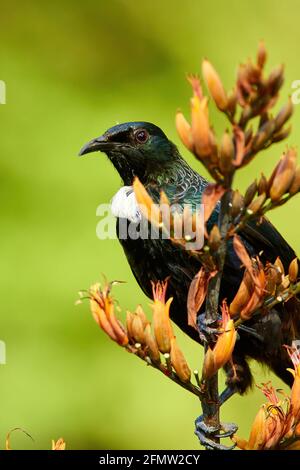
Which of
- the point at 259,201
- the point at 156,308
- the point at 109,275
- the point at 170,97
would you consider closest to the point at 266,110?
the point at 259,201

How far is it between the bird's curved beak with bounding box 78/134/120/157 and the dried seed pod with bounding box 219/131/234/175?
128 centimetres

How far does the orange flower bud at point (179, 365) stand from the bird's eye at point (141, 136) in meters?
1.26

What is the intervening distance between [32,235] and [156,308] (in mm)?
2205

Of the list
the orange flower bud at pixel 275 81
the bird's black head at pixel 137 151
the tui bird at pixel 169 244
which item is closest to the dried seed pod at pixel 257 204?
the orange flower bud at pixel 275 81

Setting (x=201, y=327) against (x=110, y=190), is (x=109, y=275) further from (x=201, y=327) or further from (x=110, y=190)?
(x=201, y=327)

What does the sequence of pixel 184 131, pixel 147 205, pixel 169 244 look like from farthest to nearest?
1. pixel 169 244
2. pixel 147 205
3. pixel 184 131

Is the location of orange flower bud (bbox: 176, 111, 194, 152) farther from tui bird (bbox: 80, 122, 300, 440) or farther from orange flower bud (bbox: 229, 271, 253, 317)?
tui bird (bbox: 80, 122, 300, 440)

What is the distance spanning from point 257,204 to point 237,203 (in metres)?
0.04

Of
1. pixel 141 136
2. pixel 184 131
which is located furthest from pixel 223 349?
pixel 141 136

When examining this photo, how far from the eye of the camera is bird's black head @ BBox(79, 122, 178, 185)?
2906mm

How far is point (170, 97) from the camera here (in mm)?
4227

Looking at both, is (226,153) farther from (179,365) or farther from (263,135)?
(179,365)

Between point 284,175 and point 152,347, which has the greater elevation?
point 284,175

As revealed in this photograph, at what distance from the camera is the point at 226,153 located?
1528 mm
